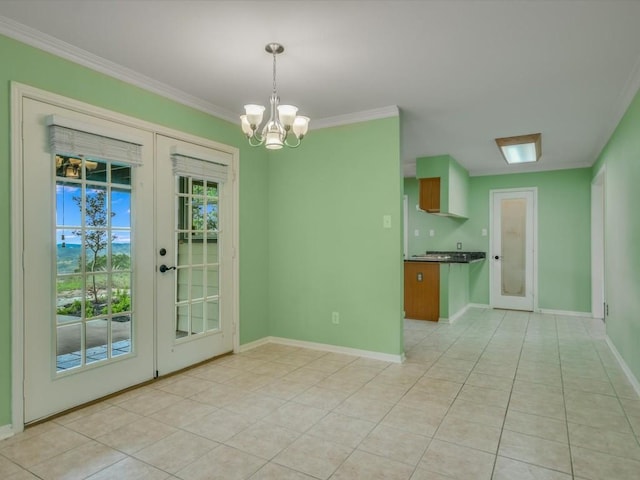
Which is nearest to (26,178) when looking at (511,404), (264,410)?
(264,410)

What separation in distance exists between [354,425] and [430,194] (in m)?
4.01

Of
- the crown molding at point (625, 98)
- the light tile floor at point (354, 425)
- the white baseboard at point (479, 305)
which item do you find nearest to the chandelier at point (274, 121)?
the light tile floor at point (354, 425)

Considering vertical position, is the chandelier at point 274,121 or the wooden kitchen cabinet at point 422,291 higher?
the chandelier at point 274,121

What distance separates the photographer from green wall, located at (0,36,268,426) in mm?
2338

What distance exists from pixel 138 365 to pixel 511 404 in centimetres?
284

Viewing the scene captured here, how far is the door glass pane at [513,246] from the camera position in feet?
22.0

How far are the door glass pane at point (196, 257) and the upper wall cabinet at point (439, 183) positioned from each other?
3233 mm

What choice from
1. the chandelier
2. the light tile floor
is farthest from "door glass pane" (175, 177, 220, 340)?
the chandelier

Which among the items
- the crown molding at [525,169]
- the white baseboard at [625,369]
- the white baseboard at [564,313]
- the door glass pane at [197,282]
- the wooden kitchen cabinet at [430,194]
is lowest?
the white baseboard at [564,313]

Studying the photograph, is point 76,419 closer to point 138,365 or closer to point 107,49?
point 138,365

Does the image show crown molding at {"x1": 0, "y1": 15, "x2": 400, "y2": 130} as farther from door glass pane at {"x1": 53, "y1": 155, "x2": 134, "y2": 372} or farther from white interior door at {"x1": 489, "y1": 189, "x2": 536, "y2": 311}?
white interior door at {"x1": 489, "y1": 189, "x2": 536, "y2": 311}

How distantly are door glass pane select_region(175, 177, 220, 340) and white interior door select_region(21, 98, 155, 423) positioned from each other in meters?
0.32

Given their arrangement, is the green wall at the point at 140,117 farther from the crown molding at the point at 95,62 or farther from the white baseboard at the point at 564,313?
the white baseboard at the point at 564,313

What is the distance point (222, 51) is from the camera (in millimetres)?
Result: 2637
